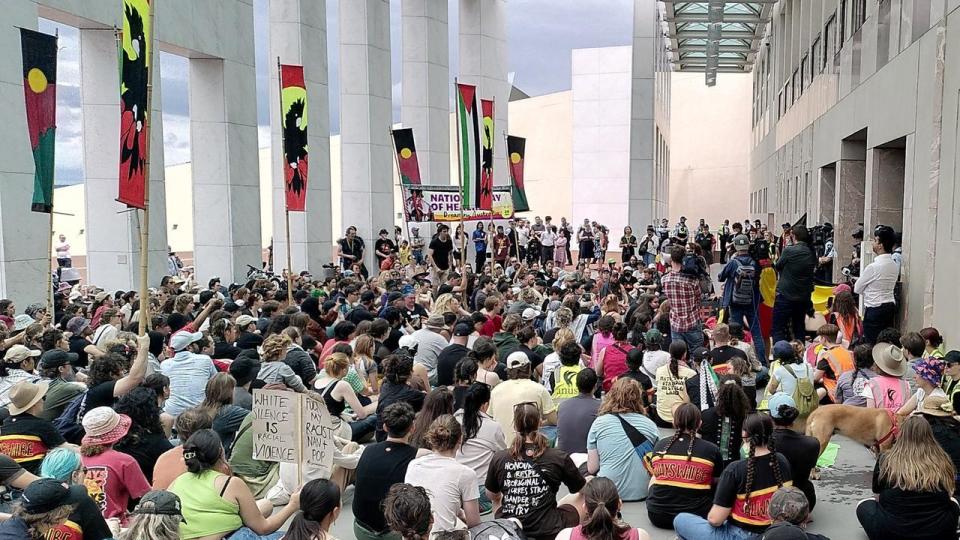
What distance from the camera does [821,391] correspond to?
892cm

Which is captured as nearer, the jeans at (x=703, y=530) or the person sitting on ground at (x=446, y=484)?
the person sitting on ground at (x=446, y=484)

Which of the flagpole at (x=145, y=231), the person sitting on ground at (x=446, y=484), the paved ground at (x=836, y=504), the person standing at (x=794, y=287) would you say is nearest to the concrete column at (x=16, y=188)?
the flagpole at (x=145, y=231)

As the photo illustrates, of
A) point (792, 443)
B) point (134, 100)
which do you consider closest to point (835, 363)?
point (792, 443)

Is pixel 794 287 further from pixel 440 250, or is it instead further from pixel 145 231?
pixel 440 250

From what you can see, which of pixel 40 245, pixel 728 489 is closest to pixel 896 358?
pixel 728 489

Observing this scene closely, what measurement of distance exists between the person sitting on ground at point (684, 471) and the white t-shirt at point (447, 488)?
1.76m

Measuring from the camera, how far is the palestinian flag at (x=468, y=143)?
1820 centimetres

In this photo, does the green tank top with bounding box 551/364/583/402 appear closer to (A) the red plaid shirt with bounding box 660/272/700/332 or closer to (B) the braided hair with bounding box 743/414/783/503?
(B) the braided hair with bounding box 743/414/783/503

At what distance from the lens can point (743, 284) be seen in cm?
1258

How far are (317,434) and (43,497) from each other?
5.69 feet

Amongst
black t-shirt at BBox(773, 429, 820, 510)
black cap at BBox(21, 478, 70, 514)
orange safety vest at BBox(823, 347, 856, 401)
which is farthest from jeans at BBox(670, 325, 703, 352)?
black cap at BBox(21, 478, 70, 514)

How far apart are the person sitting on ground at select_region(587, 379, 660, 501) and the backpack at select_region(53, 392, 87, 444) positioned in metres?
4.20

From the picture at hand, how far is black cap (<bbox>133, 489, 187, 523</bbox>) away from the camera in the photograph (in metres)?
4.19

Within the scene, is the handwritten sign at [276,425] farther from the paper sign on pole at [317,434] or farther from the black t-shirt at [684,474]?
the black t-shirt at [684,474]
